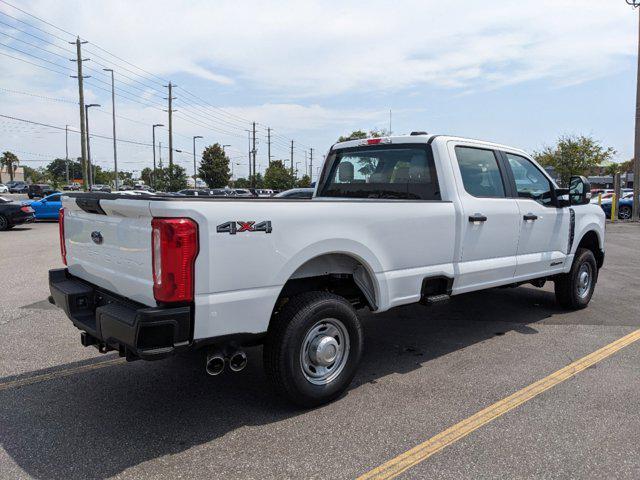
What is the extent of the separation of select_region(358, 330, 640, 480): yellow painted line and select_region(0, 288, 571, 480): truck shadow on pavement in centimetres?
91

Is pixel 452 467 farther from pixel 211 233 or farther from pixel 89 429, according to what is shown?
pixel 89 429

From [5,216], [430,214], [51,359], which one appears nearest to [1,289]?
[51,359]

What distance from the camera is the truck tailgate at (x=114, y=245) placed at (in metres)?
3.13

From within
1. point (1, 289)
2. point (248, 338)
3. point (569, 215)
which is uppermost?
point (569, 215)

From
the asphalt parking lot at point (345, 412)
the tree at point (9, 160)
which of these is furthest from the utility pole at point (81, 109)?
the tree at point (9, 160)

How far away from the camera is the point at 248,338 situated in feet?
11.1

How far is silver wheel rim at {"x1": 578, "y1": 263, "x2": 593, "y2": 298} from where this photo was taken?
6.75 m

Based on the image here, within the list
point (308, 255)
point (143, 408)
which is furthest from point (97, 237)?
point (308, 255)

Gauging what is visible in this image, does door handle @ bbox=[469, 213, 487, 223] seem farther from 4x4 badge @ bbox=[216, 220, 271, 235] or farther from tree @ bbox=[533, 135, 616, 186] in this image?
tree @ bbox=[533, 135, 616, 186]

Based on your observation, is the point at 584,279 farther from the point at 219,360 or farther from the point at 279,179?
the point at 279,179

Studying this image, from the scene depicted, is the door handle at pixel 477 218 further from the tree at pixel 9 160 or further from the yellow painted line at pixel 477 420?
the tree at pixel 9 160

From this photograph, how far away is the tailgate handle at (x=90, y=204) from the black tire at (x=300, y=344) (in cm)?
144

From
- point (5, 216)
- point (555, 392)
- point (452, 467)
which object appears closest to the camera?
point (452, 467)

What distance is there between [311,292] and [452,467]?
1.48 metres
